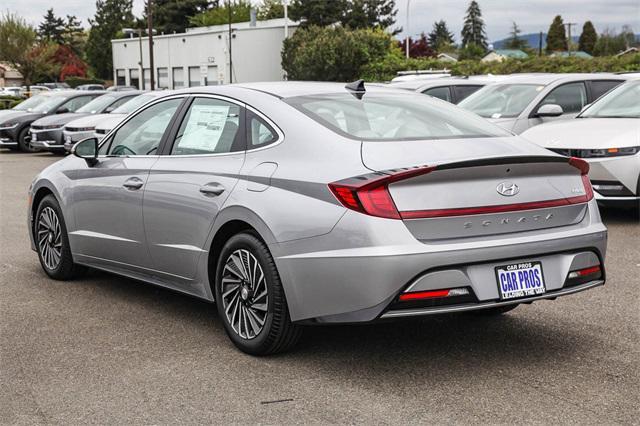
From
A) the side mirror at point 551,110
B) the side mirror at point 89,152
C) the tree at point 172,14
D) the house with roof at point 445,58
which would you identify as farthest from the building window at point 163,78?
the side mirror at point 89,152

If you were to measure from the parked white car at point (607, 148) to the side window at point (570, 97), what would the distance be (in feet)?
6.90

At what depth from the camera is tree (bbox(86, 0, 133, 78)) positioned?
4446 inches

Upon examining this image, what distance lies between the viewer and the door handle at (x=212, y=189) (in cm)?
544

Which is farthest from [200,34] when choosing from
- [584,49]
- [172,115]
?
[584,49]

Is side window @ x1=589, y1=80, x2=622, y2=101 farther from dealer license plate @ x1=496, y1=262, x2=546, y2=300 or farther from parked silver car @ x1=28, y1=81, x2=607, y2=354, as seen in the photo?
dealer license plate @ x1=496, y1=262, x2=546, y2=300

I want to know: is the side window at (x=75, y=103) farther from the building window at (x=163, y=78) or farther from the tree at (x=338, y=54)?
the building window at (x=163, y=78)

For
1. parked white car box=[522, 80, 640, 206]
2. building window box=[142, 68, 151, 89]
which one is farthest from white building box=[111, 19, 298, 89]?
parked white car box=[522, 80, 640, 206]

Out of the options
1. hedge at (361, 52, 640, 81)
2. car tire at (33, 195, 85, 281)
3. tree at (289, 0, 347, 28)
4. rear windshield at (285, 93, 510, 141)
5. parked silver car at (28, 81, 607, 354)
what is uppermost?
tree at (289, 0, 347, 28)

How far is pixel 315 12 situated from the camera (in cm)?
7838

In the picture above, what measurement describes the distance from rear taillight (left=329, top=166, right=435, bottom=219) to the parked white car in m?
5.99

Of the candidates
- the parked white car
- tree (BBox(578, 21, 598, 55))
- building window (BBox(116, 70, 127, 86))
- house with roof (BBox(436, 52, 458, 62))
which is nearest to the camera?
the parked white car

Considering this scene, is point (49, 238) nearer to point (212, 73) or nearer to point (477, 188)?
point (477, 188)

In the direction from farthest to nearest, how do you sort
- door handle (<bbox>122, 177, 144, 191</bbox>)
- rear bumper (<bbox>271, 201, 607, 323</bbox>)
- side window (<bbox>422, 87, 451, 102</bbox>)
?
side window (<bbox>422, 87, 451, 102</bbox>)
door handle (<bbox>122, 177, 144, 191</bbox>)
rear bumper (<bbox>271, 201, 607, 323</bbox>)

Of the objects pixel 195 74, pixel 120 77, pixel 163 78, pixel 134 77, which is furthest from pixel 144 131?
pixel 120 77
